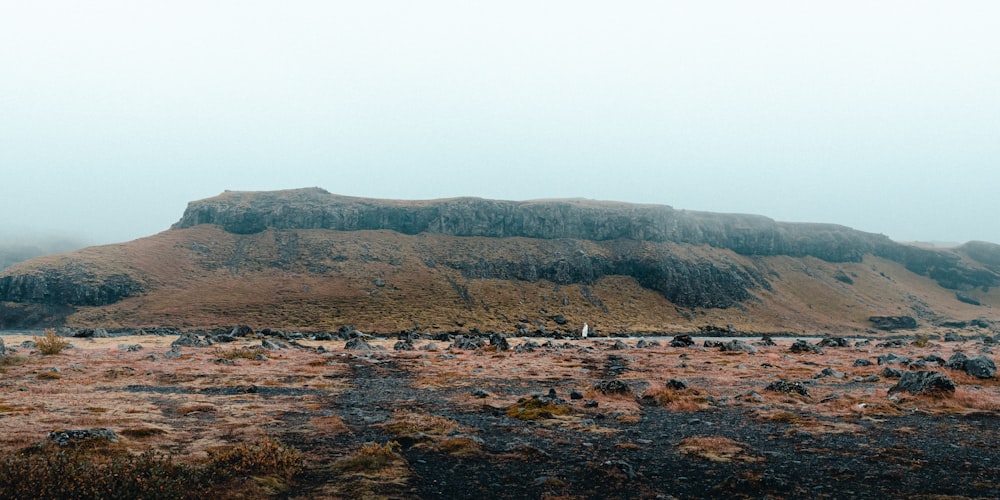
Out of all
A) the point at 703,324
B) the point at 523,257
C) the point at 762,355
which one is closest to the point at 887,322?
the point at 703,324

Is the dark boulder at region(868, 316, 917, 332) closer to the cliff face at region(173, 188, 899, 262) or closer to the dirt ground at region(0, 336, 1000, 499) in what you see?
the cliff face at region(173, 188, 899, 262)

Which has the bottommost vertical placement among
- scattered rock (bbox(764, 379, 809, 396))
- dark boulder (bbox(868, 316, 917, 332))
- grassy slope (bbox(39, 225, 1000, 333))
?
dark boulder (bbox(868, 316, 917, 332))

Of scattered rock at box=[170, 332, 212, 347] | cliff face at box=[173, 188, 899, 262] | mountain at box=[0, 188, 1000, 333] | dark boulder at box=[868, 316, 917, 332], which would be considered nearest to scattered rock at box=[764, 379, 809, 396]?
scattered rock at box=[170, 332, 212, 347]

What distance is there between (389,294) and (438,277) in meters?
19.7

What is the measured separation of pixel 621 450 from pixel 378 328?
104 m

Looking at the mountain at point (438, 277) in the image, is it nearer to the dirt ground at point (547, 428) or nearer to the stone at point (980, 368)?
the dirt ground at point (547, 428)

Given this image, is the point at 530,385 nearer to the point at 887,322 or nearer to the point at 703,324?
the point at 703,324

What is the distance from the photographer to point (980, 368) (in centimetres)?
2895

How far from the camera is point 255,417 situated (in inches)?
765

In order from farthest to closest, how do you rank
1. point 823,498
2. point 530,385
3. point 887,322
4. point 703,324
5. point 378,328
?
point 887,322
point 703,324
point 378,328
point 530,385
point 823,498

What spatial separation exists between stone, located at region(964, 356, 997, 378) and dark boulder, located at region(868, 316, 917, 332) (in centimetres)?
15339

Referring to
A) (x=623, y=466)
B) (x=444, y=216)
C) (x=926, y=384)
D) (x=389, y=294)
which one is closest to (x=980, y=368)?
(x=926, y=384)

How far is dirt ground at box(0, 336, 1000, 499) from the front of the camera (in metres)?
11.3

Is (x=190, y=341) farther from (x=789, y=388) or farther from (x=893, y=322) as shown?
(x=893, y=322)
